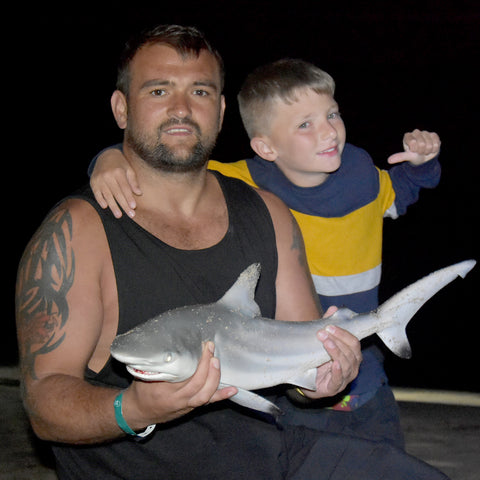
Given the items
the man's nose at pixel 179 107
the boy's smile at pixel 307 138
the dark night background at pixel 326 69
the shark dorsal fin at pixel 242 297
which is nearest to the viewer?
the shark dorsal fin at pixel 242 297

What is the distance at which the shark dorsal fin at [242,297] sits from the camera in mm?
1439

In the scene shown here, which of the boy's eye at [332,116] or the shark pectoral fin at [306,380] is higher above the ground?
the boy's eye at [332,116]

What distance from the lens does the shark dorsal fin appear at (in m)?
1.44

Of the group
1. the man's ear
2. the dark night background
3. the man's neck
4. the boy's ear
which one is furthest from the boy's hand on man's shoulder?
the dark night background

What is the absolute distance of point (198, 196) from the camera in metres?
1.90

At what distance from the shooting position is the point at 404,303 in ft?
5.25

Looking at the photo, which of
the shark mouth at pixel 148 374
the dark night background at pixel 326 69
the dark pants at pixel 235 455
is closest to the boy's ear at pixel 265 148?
the dark pants at pixel 235 455

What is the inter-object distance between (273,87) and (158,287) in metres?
0.93

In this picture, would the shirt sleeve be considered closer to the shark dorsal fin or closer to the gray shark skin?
the gray shark skin

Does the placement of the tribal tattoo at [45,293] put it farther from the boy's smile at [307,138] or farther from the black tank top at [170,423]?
the boy's smile at [307,138]

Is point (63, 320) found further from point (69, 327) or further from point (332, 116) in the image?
point (332, 116)

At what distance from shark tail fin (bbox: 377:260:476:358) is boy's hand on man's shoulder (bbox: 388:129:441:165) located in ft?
2.44

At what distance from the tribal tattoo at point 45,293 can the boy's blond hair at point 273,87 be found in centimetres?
90

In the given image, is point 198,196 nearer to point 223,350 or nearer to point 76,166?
point 223,350
